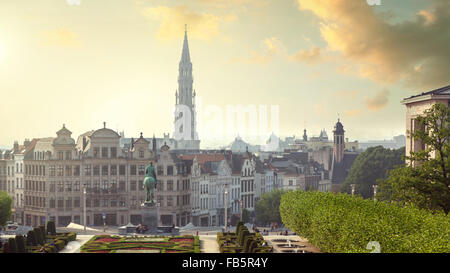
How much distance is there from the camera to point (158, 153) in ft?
381

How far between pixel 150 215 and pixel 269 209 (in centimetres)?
Result: 4446

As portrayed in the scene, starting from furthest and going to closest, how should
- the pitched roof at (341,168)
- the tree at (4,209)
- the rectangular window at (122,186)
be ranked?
the pitched roof at (341,168) < the rectangular window at (122,186) < the tree at (4,209)

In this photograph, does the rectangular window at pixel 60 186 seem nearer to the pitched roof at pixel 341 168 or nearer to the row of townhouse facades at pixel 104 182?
the row of townhouse facades at pixel 104 182

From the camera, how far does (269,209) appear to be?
115625 mm

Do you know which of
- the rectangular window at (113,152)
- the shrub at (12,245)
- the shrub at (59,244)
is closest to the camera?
the shrub at (12,245)

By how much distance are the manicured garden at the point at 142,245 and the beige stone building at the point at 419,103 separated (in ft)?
78.1

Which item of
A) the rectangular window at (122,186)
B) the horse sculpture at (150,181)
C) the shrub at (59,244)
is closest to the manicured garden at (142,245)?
the shrub at (59,244)

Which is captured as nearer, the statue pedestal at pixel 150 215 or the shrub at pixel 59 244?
the shrub at pixel 59 244

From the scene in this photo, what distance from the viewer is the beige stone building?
7400 centimetres

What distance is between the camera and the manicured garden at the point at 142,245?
6069cm

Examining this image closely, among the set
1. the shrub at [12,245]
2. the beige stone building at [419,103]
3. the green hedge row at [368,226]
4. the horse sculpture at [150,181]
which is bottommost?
the shrub at [12,245]

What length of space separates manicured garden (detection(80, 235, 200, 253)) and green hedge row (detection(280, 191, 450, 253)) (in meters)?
10.5
